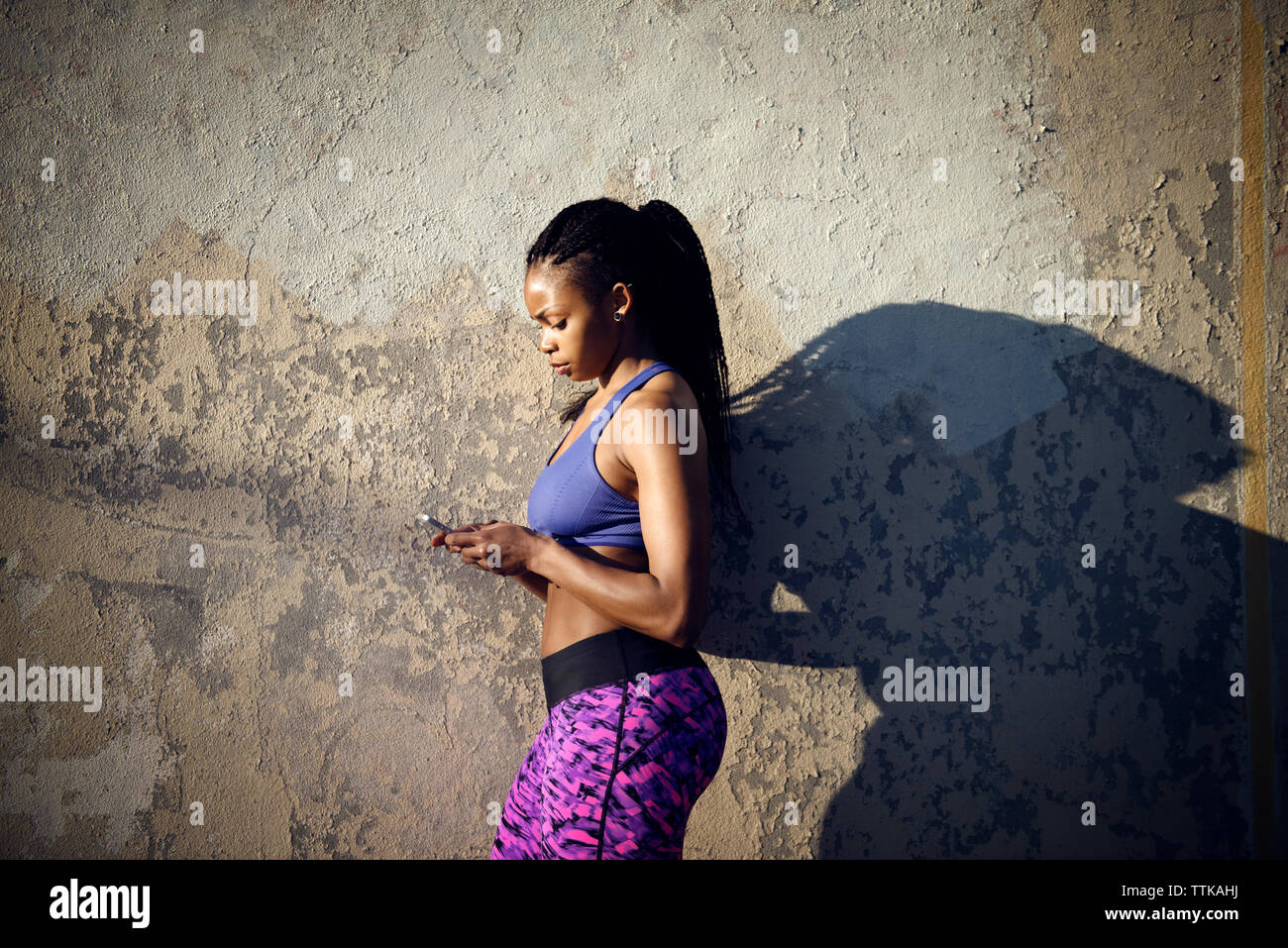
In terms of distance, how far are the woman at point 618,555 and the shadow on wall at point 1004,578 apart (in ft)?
2.02

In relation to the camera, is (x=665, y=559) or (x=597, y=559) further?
(x=597, y=559)

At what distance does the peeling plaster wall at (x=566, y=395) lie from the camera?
219 centimetres

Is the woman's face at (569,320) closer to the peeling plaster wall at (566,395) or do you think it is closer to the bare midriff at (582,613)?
the bare midriff at (582,613)

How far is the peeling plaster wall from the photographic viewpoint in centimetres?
219

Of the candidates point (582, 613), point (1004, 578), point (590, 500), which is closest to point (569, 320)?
point (590, 500)

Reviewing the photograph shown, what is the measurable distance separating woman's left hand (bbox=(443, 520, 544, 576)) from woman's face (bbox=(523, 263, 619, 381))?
0.39 meters

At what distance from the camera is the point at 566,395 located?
7.29ft

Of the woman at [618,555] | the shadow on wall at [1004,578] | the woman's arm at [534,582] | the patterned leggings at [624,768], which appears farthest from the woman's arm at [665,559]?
the shadow on wall at [1004,578]

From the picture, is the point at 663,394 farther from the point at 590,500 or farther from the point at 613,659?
the point at 613,659

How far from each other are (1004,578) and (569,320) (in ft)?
4.95

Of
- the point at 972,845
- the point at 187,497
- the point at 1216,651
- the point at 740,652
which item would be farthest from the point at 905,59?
the point at 187,497

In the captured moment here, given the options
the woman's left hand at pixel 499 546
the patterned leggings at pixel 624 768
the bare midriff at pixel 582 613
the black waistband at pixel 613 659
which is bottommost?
the patterned leggings at pixel 624 768

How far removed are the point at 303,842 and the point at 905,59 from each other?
2945 mm

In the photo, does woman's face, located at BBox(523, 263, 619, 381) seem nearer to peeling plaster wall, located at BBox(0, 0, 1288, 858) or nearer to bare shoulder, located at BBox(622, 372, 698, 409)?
bare shoulder, located at BBox(622, 372, 698, 409)
